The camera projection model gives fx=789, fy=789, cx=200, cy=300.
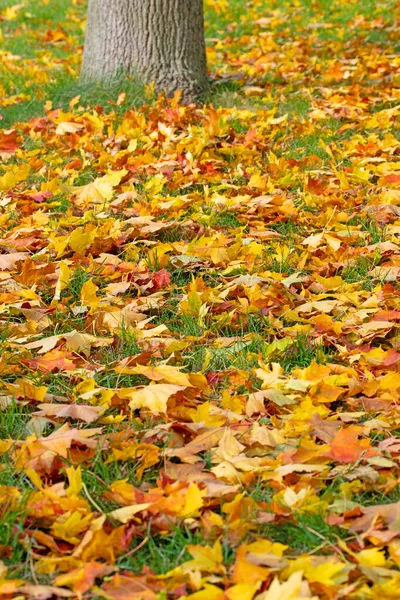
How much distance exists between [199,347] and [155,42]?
3.20m

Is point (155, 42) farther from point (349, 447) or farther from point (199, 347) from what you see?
point (349, 447)

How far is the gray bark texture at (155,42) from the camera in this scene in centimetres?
526

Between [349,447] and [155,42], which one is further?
[155,42]

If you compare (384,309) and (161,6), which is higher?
(161,6)

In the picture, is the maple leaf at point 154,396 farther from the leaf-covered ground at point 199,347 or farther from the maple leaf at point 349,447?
the maple leaf at point 349,447

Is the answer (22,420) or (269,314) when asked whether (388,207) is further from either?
(22,420)

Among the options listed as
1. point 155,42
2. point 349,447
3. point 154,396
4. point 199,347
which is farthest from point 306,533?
point 155,42

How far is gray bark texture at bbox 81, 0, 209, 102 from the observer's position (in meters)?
5.26

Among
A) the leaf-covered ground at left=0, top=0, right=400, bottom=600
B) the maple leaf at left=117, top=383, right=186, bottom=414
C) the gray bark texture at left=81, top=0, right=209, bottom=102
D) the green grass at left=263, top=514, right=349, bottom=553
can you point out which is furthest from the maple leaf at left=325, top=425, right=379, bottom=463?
the gray bark texture at left=81, top=0, right=209, bottom=102

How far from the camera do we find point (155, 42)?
5285 millimetres

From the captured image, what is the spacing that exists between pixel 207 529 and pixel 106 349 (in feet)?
3.27

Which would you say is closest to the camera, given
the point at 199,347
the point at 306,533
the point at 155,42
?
the point at 306,533

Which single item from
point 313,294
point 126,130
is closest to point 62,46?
point 126,130

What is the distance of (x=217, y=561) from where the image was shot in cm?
172
